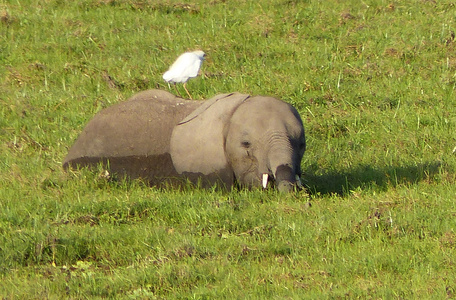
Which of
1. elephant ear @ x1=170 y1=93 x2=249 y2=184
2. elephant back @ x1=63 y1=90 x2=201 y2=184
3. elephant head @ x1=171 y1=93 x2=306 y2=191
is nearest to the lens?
elephant head @ x1=171 y1=93 x2=306 y2=191

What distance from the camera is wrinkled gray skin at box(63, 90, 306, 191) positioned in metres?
7.51

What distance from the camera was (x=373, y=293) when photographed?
18.2 ft

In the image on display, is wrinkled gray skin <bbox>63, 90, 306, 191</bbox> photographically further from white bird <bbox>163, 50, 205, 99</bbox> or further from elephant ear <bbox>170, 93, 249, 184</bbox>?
white bird <bbox>163, 50, 205, 99</bbox>

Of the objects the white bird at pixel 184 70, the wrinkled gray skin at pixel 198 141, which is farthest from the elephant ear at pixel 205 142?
the white bird at pixel 184 70

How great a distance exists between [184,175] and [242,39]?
5.02 meters

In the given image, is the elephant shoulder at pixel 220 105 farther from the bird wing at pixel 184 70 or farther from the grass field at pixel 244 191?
the bird wing at pixel 184 70

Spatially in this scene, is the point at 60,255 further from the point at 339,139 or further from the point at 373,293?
the point at 339,139

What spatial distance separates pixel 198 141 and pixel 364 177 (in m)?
1.67

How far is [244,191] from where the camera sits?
7.71 meters

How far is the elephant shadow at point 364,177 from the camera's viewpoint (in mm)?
8008

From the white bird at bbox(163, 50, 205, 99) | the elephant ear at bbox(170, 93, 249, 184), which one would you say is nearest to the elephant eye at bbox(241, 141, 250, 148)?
the elephant ear at bbox(170, 93, 249, 184)

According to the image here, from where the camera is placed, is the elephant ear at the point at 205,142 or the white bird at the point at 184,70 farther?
the white bird at the point at 184,70

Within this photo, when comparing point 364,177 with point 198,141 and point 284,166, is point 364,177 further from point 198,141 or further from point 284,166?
point 198,141

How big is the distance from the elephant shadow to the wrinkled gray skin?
571 mm
